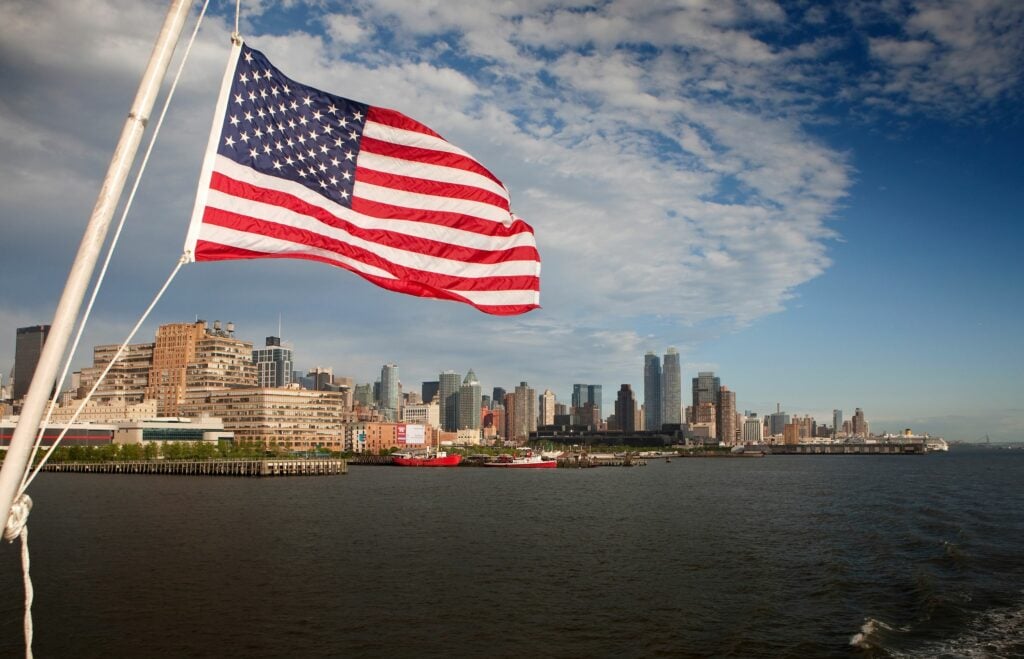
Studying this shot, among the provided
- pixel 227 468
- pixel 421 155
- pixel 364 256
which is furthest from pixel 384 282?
pixel 227 468

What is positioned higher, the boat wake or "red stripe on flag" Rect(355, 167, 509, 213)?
"red stripe on flag" Rect(355, 167, 509, 213)

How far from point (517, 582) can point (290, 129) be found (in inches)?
1213

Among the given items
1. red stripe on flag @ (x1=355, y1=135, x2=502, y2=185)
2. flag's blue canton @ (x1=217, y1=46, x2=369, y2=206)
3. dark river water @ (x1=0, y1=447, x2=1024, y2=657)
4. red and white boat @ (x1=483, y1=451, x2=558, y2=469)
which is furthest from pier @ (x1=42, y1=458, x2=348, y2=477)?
flag's blue canton @ (x1=217, y1=46, x2=369, y2=206)

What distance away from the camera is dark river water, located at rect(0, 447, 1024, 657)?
2747 centimetres

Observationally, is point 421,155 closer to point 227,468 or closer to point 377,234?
point 377,234

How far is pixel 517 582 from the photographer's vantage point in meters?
36.9

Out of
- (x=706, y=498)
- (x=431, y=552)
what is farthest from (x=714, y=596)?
(x=706, y=498)

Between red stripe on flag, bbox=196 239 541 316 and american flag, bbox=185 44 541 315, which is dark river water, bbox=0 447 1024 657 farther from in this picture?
american flag, bbox=185 44 541 315

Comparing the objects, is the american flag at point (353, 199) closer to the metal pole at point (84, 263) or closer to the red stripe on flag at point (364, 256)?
the red stripe on flag at point (364, 256)

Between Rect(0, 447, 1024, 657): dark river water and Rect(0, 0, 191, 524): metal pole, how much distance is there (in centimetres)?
2266

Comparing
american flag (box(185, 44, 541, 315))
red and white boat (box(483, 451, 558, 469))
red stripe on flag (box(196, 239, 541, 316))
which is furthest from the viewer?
red and white boat (box(483, 451, 558, 469))

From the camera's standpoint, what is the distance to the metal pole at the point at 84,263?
5668 mm

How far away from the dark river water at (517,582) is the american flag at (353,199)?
18491mm

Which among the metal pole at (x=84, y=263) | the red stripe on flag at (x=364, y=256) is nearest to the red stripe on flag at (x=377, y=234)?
the red stripe on flag at (x=364, y=256)
